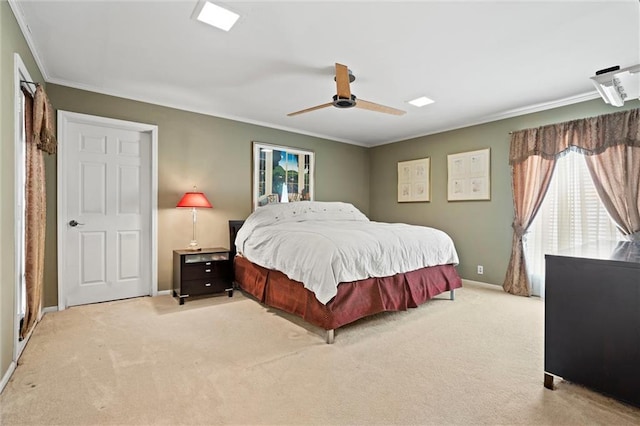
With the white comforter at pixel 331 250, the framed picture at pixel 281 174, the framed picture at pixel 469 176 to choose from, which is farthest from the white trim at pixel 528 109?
the framed picture at pixel 281 174

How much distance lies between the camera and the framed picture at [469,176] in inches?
184

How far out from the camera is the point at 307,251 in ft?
9.54

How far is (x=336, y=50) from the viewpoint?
2.69 meters

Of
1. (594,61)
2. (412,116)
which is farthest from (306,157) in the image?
(594,61)

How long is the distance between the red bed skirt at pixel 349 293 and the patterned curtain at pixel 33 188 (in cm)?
199

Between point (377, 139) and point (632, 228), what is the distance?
12.6 feet

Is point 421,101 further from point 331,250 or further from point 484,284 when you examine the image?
point 484,284

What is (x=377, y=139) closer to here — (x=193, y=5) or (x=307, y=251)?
(x=307, y=251)

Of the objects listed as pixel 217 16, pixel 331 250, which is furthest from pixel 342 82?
pixel 331 250

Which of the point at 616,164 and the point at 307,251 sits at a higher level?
the point at 616,164

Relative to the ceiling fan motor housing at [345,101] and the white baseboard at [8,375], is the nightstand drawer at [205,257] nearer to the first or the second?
the white baseboard at [8,375]

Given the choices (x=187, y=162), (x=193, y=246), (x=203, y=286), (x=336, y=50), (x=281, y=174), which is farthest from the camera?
(x=281, y=174)

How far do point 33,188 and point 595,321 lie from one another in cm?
411

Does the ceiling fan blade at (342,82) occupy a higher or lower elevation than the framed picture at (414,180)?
higher
